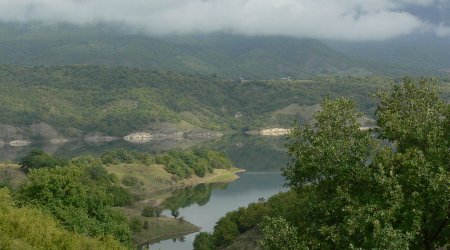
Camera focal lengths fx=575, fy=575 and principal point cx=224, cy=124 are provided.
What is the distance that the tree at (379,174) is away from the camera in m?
22.5

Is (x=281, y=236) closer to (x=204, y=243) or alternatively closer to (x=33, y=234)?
(x=33, y=234)

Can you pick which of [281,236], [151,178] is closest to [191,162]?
[151,178]

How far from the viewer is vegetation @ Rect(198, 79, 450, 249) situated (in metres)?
22.5

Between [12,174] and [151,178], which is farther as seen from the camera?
[151,178]

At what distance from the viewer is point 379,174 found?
2353 cm

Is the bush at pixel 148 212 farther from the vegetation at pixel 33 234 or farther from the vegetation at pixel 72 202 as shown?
the vegetation at pixel 33 234

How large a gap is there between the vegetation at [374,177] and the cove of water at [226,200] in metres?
66.6

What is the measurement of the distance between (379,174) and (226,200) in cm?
11562

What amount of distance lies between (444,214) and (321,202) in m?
5.43

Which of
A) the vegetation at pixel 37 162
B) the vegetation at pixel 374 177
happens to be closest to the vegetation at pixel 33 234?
the vegetation at pixel 374 177

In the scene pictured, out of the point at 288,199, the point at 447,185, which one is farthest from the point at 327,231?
the point at 288,199

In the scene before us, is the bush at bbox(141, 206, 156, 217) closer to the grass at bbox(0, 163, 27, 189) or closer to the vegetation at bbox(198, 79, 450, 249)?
the grass at bbox(0, 163, 27, 189)

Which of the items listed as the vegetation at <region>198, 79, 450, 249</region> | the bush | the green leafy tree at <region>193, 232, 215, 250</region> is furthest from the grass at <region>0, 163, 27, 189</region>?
the vegetation at <region>198, 79, 450, 249</region>

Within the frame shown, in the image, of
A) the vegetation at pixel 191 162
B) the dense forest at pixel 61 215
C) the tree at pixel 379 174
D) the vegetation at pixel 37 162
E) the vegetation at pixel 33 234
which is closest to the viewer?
the tree at pixel 379 174
